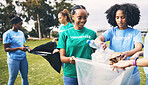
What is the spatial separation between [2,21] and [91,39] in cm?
3148

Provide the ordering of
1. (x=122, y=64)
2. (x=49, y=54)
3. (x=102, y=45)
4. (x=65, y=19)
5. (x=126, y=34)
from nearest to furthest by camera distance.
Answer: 1. (x=122, y=64)
2. (x=102, y=45)
3. (x=126, y=34)
4. (x=49, y=54)
5. (x=65, y=19)

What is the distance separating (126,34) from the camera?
1916mm

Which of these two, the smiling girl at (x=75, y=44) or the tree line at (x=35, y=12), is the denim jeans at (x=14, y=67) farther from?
the tree line at (x=35, y=12)

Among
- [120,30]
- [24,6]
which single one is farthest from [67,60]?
Answer: [24,6]

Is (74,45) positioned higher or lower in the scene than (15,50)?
higher

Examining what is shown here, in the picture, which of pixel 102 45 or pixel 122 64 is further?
pixel 102 45

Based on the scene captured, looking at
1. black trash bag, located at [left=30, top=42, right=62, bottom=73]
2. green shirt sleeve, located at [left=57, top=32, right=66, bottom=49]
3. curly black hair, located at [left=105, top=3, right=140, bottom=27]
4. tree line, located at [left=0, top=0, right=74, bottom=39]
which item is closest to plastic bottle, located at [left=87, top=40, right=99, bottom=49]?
green shirt sleeve, located at [left=57, top=32, right=66, bottom=49]

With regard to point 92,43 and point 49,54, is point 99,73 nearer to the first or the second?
point 92,43

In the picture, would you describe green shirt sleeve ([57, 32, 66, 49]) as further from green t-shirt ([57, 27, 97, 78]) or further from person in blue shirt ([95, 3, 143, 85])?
person in blue shirt ([95, 3, 143, 85])

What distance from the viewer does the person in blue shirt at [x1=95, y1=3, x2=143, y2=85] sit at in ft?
6.02

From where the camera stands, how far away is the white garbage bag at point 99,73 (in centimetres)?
153

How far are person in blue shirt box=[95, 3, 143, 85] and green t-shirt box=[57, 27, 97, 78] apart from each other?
189 millimetres

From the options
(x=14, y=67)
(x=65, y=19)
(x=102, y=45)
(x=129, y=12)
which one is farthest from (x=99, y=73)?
(x=65, y=19)

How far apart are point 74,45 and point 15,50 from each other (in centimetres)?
177
